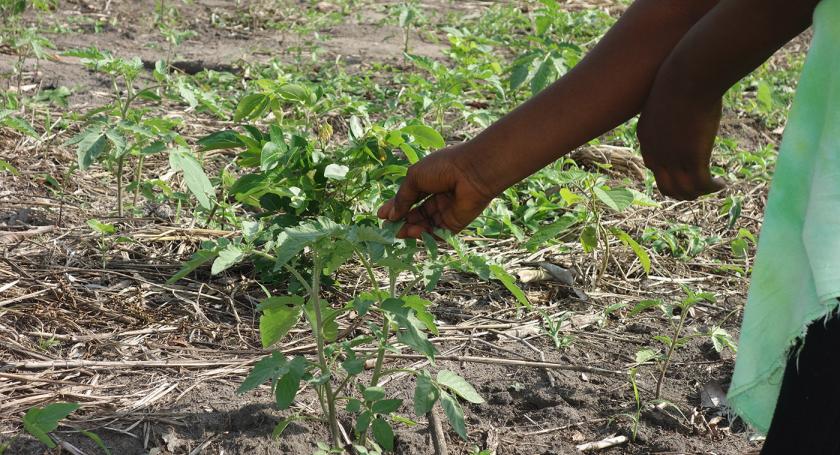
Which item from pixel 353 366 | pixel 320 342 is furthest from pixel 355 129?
pixel 353 366

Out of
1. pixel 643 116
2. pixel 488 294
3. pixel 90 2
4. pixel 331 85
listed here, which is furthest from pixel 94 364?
pixel 90 2

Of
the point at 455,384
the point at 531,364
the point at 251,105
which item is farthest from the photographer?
the point at 251,105

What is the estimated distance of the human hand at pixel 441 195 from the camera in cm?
198

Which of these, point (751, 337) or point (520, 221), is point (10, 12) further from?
point (751, 337)

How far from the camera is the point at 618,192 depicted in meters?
3.12

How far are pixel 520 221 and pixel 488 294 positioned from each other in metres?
0.51

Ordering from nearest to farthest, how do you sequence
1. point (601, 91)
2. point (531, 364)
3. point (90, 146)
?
point (601, 91) < point (531, 364) < point (90, 146)

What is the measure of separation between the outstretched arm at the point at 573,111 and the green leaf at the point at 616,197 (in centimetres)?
112

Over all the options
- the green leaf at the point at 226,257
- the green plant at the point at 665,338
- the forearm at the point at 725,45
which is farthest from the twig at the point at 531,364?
the forearm at the point at 725,45

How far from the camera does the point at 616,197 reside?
310 cm

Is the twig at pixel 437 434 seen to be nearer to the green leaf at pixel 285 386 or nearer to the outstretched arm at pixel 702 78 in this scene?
the green leaf at pixel 285 386

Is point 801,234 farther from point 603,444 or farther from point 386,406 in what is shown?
point 603,444

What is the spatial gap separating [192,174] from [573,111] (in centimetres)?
154

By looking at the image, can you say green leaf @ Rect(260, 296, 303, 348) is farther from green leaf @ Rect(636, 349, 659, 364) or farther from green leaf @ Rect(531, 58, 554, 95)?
green leaf @ Rect(531, 58, 554, 95)
